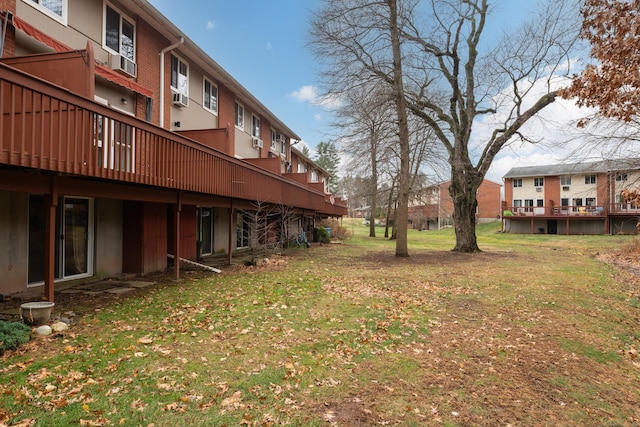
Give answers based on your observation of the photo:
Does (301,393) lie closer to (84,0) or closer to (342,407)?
(342,407)

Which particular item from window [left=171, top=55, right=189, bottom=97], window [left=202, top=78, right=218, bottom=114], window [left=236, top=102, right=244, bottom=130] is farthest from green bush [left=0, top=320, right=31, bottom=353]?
window [left=236, top=102, right=244, bottom=130]

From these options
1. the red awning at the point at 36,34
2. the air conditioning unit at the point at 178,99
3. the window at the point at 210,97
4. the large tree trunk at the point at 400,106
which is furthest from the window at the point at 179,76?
the large tree trunk at the point at 400,106

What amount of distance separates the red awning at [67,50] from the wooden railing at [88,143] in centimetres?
242

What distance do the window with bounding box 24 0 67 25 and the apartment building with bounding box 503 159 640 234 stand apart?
39545mm

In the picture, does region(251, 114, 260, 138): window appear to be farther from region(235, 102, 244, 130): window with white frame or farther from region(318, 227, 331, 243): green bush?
region(318, 227, 331, 243): green bush

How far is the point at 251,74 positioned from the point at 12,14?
18138 millimetres

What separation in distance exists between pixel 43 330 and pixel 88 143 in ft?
9.43

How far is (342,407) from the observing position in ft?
11.1

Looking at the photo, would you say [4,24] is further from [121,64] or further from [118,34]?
[118,34]

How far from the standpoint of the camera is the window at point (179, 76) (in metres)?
12.0

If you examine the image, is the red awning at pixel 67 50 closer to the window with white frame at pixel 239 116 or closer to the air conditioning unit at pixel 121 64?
the air conditioning unit at pixel 121 64

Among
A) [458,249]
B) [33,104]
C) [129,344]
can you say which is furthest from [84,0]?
[458,249]

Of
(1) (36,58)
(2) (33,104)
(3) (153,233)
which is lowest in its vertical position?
(3) (153,233)

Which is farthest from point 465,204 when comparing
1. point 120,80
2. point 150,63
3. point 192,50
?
point 120,80
